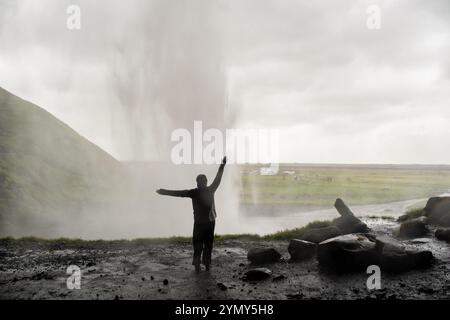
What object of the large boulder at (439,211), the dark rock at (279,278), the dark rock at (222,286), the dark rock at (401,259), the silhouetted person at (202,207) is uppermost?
the silhouetted person at (202,207)

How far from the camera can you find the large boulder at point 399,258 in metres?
11.0

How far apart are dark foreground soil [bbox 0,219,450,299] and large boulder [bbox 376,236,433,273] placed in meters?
0.33

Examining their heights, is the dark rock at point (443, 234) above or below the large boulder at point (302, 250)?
above

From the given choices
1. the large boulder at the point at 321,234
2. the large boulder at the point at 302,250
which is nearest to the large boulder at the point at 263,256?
the large boulder at the point at 302,250

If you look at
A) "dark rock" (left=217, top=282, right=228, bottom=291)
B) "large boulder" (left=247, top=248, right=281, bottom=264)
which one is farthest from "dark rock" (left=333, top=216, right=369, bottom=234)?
"dark rock" (left=217, top=282, right=228, bottom=291)

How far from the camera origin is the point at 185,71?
35.9m

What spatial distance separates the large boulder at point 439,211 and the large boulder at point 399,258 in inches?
255

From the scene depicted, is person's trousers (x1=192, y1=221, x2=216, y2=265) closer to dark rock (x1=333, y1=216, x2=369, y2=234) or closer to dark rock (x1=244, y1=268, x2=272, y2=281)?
dark rock (x1=244, y1=268, x2=272, y2=281)

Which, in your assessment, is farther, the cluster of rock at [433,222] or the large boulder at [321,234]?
the cluster of rock at [433,222]

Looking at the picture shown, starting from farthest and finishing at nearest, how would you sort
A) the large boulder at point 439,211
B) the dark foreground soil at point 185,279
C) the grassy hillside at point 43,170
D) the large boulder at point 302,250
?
the grassy hillside at point 43,170
the large boulder at point 439,211
the large boulder at point 302,250
the dark foreground soil at point 185,279

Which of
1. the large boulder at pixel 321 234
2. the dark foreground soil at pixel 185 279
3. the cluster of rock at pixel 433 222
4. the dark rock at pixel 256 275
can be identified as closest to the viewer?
the dark foreground soil at pixel 185 279
